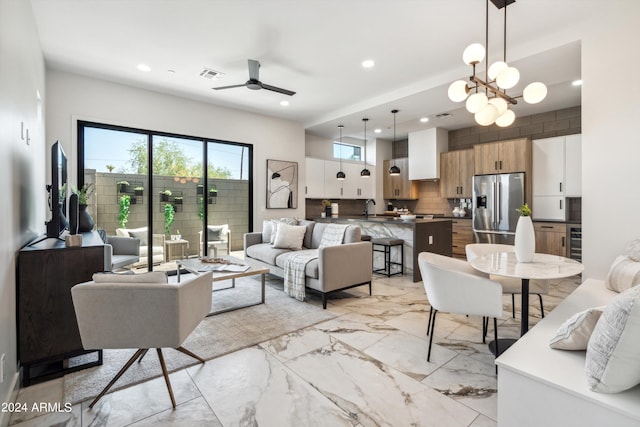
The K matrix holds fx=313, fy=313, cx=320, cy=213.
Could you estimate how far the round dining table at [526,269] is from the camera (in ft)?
6.62

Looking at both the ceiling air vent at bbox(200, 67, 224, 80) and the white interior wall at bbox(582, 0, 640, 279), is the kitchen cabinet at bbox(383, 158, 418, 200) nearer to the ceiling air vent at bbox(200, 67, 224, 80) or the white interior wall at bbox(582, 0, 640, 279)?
the white interior wall at bbox(582, 0, 640, 279)

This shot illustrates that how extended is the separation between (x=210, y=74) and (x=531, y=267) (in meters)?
4.31

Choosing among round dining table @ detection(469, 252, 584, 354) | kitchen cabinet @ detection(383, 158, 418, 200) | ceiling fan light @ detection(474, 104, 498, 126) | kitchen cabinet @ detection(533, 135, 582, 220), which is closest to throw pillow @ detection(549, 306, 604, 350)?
round dining table @ detection(469, 252, 584, 354)

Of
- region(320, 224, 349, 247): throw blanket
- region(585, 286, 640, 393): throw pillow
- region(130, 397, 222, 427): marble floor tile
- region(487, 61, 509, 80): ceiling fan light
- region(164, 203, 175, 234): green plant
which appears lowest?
region(130, 397, 222, 427): marble floor tile

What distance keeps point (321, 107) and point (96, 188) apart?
3851 mm

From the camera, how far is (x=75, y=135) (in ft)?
14.0

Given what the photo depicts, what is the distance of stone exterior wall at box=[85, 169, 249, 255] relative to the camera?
15.3 feet

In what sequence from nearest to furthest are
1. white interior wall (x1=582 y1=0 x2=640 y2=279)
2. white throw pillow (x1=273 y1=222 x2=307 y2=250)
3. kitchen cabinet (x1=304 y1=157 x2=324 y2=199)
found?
white interior wall (x1=582 y1=0 x2=640 y2=279), white throw pillow (x1=273 y1=222 x2=307 y2=250), kitchen cabinet (x1=304 y1=157 x2=324 y2=199)

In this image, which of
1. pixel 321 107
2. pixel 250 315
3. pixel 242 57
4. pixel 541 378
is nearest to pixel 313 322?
pixel 250 315

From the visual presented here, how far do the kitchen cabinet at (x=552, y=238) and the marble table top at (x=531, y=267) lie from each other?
3.43 metres

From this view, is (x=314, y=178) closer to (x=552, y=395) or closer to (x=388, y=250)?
(x=388, y=250)

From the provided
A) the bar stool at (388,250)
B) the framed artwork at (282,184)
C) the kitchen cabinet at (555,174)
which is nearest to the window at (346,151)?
the framed artwork at (282,184)

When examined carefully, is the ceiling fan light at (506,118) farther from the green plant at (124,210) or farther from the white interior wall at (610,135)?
the green plant at (124,210)

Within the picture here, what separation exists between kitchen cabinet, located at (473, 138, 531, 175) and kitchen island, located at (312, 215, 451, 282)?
1766 millimetres
